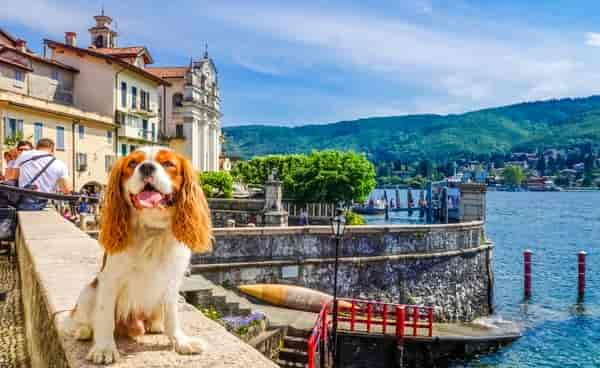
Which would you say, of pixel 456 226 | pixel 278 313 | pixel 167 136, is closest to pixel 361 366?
pixel 278 313

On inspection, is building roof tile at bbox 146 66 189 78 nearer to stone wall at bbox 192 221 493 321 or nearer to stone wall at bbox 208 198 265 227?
stone wall at bbox 208 198 265 227

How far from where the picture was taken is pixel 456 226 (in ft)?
77.3

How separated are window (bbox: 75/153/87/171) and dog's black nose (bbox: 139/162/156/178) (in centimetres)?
3803

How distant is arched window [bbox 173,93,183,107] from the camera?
59094mm

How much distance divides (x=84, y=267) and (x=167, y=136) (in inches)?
2186

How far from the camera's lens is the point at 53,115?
34656 millimetres

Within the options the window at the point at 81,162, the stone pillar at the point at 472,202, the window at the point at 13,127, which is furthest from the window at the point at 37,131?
the stone pillar at the point at 472,202

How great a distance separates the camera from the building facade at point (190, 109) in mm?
57938

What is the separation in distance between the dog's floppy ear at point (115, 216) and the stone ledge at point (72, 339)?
0.59 metres

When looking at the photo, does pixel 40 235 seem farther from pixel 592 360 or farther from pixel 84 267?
pixel 592 360

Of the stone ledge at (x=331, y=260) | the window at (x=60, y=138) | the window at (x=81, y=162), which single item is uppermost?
the window at (x=60, y=138)

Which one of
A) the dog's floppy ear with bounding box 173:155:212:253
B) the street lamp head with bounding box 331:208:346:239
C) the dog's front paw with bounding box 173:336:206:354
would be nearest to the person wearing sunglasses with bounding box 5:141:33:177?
the dog's floppy ear with bounding box 173:155:212:253

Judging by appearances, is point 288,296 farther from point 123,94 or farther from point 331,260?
point 123,94

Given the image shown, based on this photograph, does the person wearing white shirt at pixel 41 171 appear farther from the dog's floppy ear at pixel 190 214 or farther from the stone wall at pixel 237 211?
the stone wall at pixel 237 211
